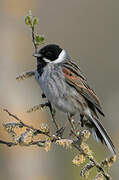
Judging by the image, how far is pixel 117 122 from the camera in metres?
4.48

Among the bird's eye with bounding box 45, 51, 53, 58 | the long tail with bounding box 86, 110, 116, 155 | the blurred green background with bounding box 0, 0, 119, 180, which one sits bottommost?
the blurred green background with bounding box 0, 0, 119, 180

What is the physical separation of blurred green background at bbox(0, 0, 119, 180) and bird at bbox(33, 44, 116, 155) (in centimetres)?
53

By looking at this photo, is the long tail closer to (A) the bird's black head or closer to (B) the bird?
(B) the bird

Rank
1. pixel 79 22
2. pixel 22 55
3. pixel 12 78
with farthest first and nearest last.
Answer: pixel 79 22
pixel 22 55
pixel 12 78

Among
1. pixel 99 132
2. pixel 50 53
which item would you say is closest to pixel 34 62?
pixel 50 53

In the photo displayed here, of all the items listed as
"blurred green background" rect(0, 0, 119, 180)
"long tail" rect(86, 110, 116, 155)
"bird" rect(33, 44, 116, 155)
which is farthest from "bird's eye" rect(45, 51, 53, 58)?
"blurred green background" rect(0, 0, 119, 180)

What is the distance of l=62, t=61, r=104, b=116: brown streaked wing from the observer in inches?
162

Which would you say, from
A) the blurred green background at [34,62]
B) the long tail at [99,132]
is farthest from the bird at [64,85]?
the blurred green background at [34,62]

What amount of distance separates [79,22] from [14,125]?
8833mm

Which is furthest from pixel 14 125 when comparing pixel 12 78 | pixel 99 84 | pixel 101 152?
pixel 99 84

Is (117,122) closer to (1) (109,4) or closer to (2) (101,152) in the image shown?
(2) (101,152)

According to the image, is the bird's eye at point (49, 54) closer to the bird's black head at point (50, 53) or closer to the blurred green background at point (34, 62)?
the bird's black head at point (50, 53)

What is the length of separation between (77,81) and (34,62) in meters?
5.50

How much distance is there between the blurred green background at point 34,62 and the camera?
7.38 meters
